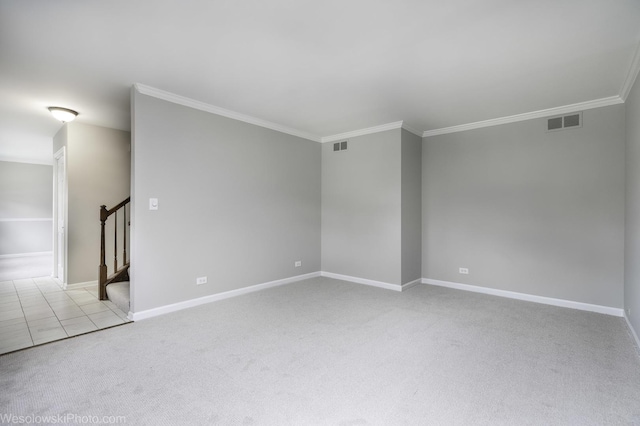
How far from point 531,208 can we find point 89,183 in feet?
22.3

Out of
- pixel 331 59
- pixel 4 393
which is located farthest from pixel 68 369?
pixel 331 59

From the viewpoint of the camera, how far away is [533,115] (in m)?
4.38

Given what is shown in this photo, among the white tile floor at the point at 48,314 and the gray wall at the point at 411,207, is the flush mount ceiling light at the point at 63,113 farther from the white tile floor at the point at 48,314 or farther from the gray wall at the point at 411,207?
the gray wall at the point at 411,207

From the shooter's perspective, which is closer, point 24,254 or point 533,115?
point 533,115

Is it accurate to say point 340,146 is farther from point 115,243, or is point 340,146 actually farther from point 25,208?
point 25,208

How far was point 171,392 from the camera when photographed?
2.16 m

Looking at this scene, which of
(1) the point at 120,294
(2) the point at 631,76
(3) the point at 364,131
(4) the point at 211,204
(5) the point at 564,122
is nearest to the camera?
(2) the point at 631,76

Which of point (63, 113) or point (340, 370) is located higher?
point (63, 113)

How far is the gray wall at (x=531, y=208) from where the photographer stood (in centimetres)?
393

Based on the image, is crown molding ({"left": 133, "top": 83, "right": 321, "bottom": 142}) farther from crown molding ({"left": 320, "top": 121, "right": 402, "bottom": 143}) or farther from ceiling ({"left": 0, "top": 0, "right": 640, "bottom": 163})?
crown molding ({"left": 320, "top": 121, "right": 402, "bottom": 143})

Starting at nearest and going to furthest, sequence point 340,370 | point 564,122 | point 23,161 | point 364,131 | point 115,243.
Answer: point 340,370, point 564,122, point 115,243, point 364,131, point 23,161

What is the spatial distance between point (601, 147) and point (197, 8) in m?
4.78

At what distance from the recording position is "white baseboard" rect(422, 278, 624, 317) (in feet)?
12.8

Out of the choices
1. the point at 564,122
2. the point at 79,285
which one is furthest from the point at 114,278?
the point at 564,122
